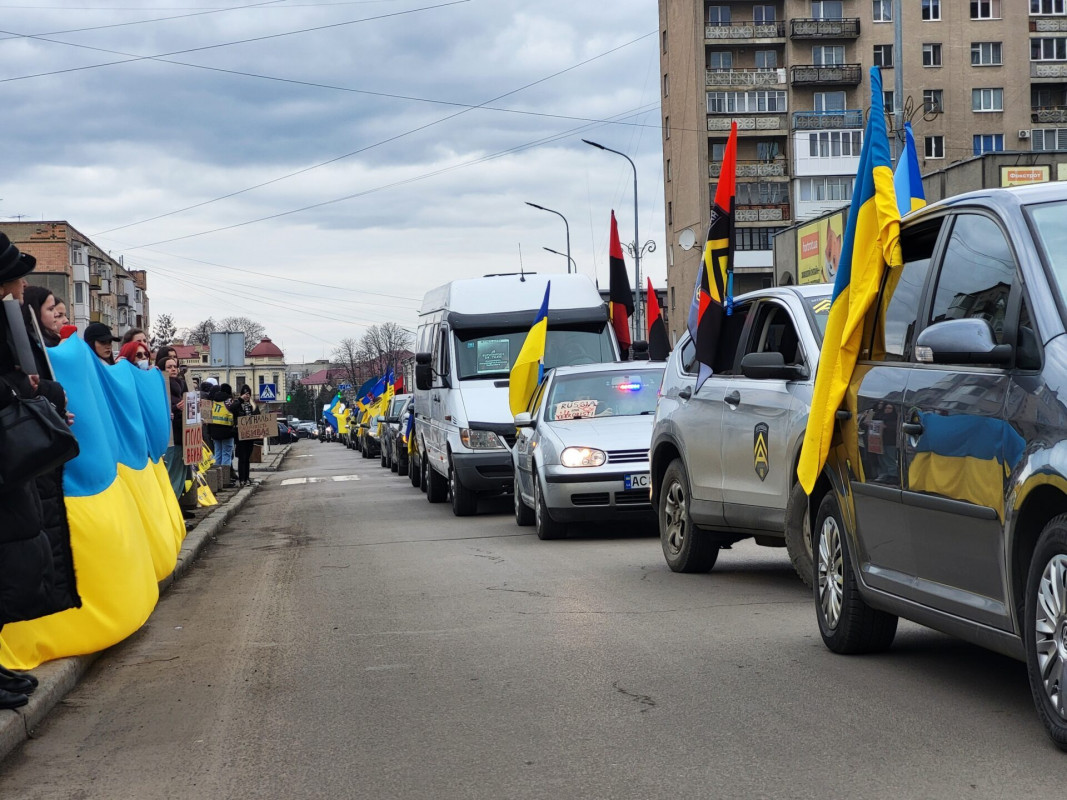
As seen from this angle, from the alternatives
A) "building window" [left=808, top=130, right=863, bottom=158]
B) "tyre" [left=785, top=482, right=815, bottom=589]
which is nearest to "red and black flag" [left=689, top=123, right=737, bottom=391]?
"tyre" [left=785, top=482, right=815, bottom=589]

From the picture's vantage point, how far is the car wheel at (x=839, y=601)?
649 cm

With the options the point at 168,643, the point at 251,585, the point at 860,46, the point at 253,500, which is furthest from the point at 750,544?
the point at 860,46

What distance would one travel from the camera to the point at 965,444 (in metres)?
5.14

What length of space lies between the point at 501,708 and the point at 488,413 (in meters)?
12.0

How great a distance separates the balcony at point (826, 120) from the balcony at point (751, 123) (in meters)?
0.84

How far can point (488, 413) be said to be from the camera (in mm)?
17750

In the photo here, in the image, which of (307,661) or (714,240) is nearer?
(307,661)

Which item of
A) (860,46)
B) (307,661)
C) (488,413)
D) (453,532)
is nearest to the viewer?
(307,661)

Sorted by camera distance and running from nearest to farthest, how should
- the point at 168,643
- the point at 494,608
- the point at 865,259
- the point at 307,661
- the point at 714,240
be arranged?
the point at 865,259, the point at 307,661, the point at 168,643, the point at 494,608, the point at 714,240

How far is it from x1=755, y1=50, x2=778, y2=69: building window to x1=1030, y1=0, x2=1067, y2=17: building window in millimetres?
12928

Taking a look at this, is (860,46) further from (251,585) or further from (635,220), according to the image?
(251,585)

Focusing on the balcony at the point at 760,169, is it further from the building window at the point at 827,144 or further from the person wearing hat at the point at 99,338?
the person wearing hat at the point at 99,338

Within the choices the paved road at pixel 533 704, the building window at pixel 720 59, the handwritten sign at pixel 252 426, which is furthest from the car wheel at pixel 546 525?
the building window at pixel 720 59

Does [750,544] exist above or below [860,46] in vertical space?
below
